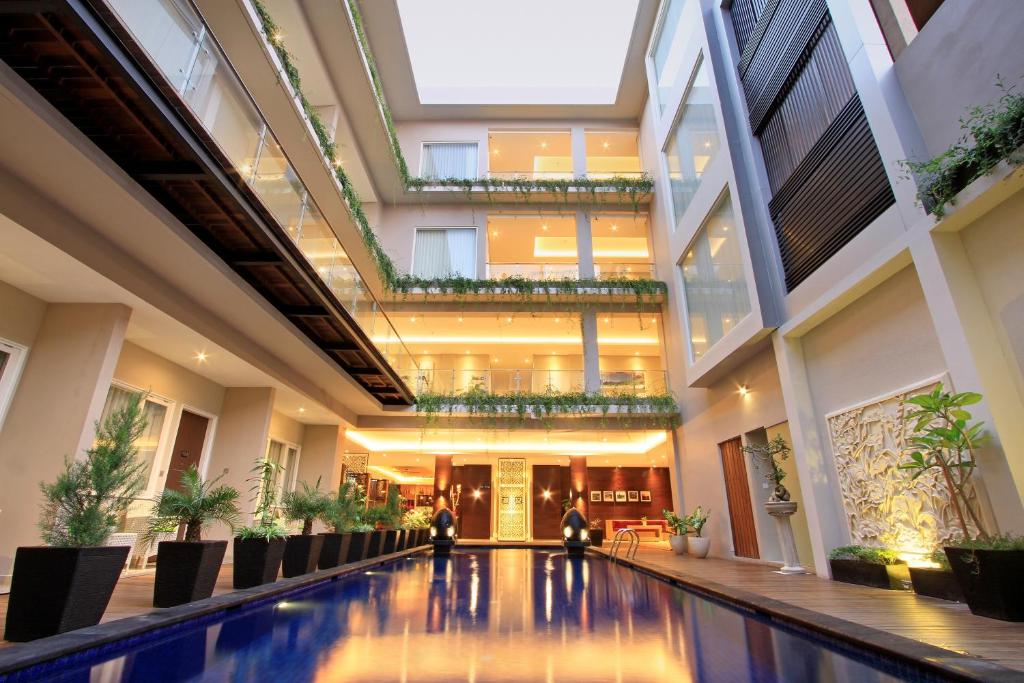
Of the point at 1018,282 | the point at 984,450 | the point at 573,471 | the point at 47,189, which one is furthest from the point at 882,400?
the point at 573,471

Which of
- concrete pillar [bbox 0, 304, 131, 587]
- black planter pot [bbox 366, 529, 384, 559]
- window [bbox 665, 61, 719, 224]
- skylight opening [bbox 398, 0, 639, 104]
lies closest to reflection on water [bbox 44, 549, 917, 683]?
concrete pillar [bbox 0, 304, 131, 587]

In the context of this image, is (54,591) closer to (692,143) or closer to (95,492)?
(95,492)

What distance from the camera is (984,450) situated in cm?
396

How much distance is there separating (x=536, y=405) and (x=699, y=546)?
4.37 meters

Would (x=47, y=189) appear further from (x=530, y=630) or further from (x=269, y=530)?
(x=530, y=630)

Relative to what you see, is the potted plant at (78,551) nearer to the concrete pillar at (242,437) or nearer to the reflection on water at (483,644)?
the reflection on water at (483,644)

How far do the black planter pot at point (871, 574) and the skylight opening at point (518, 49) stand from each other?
1335 centimetres

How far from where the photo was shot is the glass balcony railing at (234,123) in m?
3.88

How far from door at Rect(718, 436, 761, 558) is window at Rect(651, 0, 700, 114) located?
308 inches

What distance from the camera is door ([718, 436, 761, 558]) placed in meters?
8.51

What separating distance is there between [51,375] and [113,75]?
345 centimetres

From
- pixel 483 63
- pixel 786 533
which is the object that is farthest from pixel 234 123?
pixel 483 63

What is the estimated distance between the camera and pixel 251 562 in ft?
16.6

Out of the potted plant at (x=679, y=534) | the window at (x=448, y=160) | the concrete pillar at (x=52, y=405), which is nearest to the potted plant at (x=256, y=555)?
the concrete pillar at (x=52, y=405)
